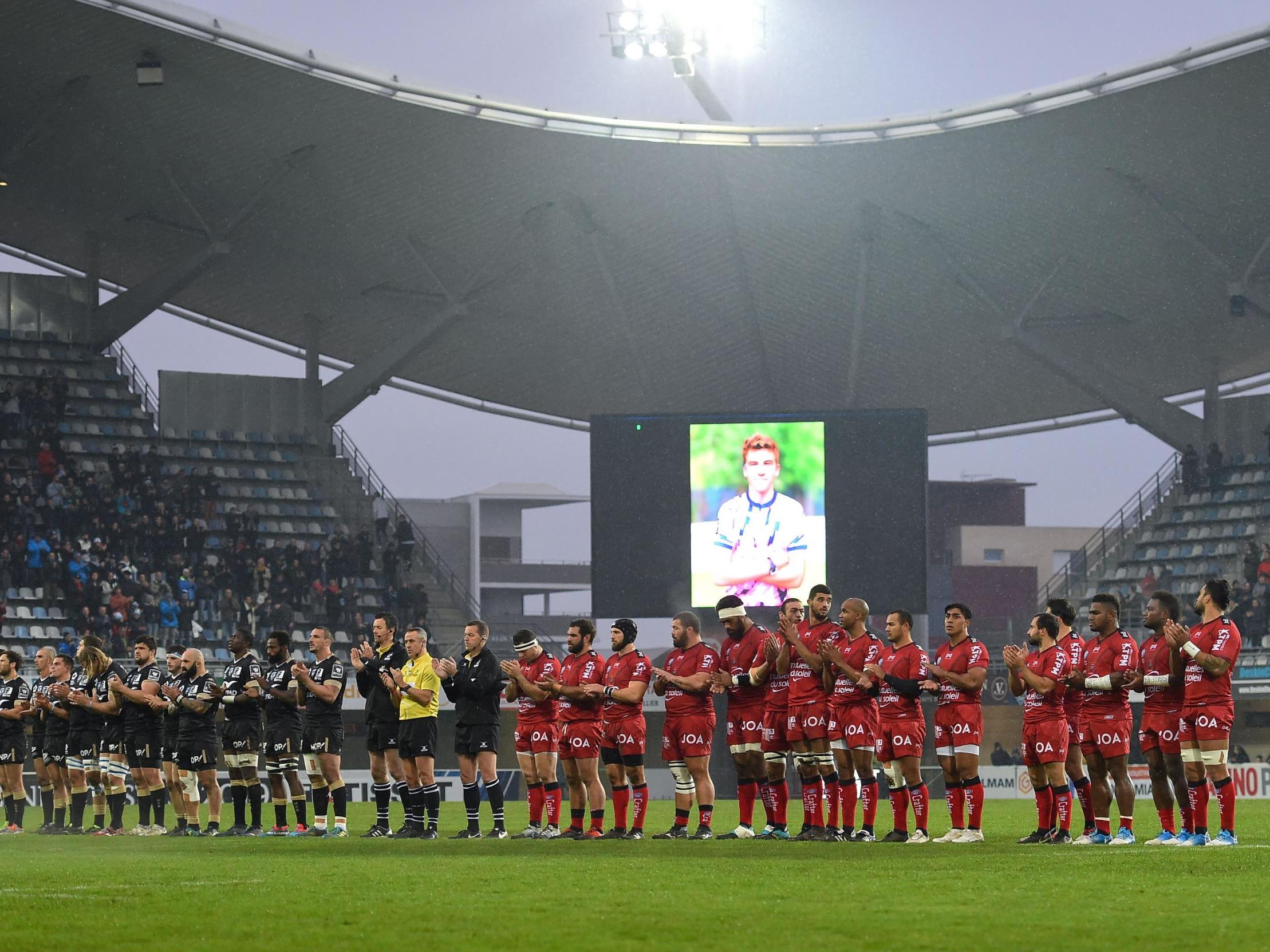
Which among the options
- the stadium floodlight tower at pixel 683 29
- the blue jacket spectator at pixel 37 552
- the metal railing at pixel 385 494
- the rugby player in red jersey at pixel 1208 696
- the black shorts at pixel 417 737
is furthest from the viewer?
the metal railing at pixel 385 494

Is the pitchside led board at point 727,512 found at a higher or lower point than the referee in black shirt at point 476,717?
higher

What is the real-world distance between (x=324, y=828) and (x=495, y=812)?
1.93 metres

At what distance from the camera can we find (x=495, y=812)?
1736 cm

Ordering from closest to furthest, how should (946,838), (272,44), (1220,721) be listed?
(1220,721), (946,838), (272,44)

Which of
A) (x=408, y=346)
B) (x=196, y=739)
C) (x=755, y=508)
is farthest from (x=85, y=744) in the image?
(x=408, y=346)

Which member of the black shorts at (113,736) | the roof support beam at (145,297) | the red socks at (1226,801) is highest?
the roof support beam at (145,297)

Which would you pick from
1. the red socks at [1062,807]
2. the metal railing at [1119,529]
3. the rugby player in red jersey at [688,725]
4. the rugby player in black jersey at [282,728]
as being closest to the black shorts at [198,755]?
the rugby player in black jersey at [282,728]

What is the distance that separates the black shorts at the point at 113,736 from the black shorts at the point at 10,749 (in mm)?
1560

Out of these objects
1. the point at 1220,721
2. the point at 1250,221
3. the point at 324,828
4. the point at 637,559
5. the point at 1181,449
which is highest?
the point at 1250,221

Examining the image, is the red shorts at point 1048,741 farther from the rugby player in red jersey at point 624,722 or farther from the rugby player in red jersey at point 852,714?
the rugby player in red jersey at point 624,722

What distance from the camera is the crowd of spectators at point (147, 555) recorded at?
36.8 metres

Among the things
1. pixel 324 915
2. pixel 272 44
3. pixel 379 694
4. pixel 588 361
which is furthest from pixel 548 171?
pixel 324 915

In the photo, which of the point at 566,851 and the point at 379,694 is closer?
the point at 566,851

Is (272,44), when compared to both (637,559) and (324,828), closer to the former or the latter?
(637,559)
